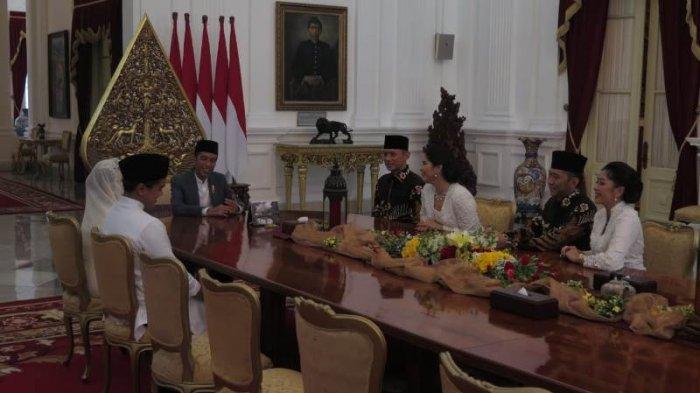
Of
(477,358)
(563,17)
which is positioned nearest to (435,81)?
(563,17)

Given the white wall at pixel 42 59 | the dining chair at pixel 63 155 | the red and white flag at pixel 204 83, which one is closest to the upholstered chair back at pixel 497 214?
the red and white flag at pixel 204 83

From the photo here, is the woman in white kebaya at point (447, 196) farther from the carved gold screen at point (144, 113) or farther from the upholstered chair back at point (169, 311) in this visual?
the carved gold screen at point (144, 113)

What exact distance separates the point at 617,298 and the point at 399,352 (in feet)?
5.02

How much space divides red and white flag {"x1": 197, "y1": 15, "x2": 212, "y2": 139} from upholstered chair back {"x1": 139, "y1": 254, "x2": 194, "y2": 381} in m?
6.25

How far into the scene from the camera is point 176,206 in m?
5.77

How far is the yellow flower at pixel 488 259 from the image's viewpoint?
3.59 metres

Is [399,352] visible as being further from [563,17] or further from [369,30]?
[369,30]

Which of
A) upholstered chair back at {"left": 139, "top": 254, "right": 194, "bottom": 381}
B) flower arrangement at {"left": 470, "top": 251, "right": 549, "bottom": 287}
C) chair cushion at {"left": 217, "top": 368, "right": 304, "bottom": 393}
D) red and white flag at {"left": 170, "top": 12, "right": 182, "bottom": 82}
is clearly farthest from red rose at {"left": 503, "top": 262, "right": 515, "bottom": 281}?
red and white flag at {"left": 170, "top": 12, "right": 182, "bottom": 82}

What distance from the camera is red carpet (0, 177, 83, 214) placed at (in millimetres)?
10672

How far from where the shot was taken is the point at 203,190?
6.02m

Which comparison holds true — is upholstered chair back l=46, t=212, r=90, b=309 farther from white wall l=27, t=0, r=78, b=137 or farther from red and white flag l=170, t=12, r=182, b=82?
white wall l=27, t=0, r=78, b=137

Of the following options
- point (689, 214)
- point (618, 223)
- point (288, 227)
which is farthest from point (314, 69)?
point (618, 223)

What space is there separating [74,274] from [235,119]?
17.8 ft

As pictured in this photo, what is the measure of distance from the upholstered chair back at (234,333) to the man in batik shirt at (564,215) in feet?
6.86
